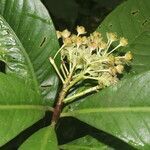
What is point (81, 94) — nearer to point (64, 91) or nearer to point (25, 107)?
point (64, 91)

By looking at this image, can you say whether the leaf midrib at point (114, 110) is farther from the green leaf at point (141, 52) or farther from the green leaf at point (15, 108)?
the green leaf at point (141, 52)

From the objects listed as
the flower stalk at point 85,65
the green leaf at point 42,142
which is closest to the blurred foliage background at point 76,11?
the flower stalk at point 85,65

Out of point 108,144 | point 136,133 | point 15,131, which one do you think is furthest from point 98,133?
point 15,131

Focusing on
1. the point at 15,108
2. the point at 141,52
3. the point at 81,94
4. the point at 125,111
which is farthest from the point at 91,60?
the point at 141,52

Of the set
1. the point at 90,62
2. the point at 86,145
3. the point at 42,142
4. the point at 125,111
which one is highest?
the point at 90,62

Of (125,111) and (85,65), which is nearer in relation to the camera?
(125,111)

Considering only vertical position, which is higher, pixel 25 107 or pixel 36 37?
pixel 36 37

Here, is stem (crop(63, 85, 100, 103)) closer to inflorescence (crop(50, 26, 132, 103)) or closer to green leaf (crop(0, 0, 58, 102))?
inflorescence (crop(50, 26, 132, 103))

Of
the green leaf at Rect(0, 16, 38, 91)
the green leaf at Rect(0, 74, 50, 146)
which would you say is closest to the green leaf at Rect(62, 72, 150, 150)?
the green leaf at Rect(0, 74, 50, 146)

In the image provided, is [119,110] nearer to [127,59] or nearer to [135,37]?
[127,59]
